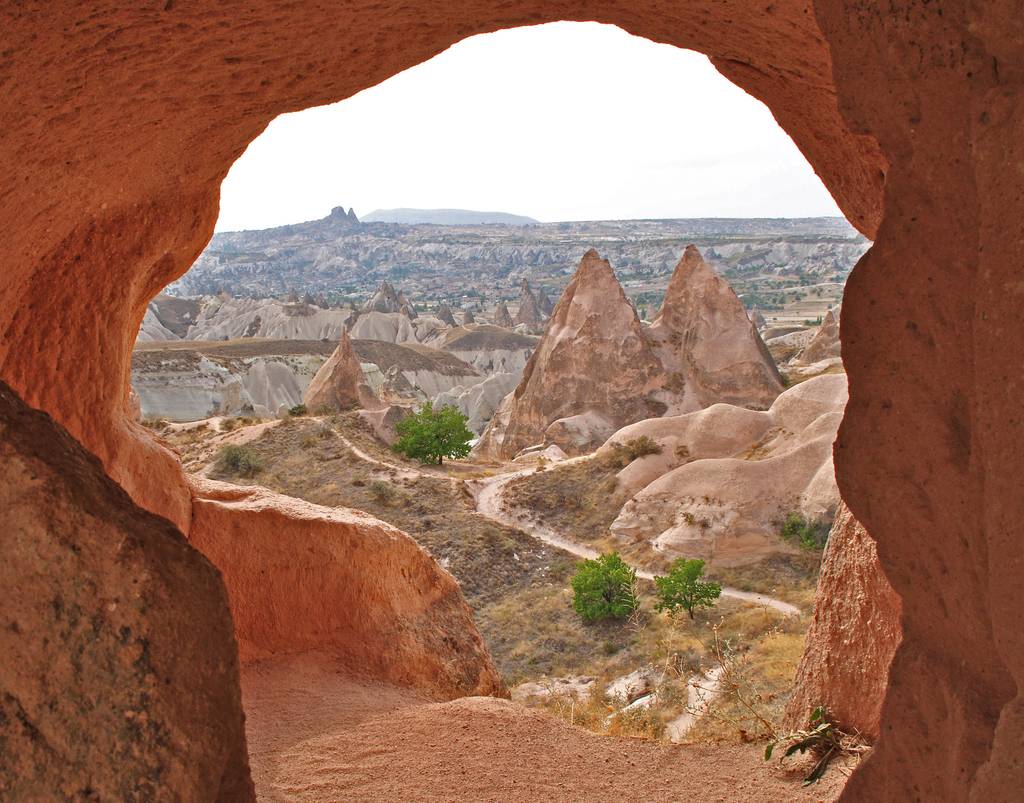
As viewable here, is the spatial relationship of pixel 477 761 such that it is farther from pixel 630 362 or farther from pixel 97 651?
pixel 630 362

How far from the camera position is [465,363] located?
62.2 m

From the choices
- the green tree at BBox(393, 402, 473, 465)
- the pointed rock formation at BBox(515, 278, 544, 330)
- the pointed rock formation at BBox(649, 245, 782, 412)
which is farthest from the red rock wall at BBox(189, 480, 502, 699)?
the pointed rock formation at BBox(515, 278, 544, 330)

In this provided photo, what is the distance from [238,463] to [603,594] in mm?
10814

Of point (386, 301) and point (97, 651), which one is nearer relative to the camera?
point (97, 651)

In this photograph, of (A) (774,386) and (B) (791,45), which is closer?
(B) (791,45)

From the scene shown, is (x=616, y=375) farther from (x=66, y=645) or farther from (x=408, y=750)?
(x=66, y=645)

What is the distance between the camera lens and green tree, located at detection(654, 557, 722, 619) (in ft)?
45.2

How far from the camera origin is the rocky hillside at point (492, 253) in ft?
399

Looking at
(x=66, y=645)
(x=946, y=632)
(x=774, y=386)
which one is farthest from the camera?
(x=774, y=386)

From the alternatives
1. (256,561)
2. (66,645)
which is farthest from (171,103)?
(256,561)

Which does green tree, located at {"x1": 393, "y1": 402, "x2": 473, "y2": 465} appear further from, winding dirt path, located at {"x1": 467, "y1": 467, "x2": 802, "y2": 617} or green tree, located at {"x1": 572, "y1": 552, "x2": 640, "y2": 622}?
green tree, located at {"x1": 572, "y1": 552, "x2": 640, "y2": 622}

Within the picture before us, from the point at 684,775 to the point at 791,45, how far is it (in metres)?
3.91

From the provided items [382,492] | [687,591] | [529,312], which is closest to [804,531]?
[687,591]

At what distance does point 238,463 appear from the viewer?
20906mm
